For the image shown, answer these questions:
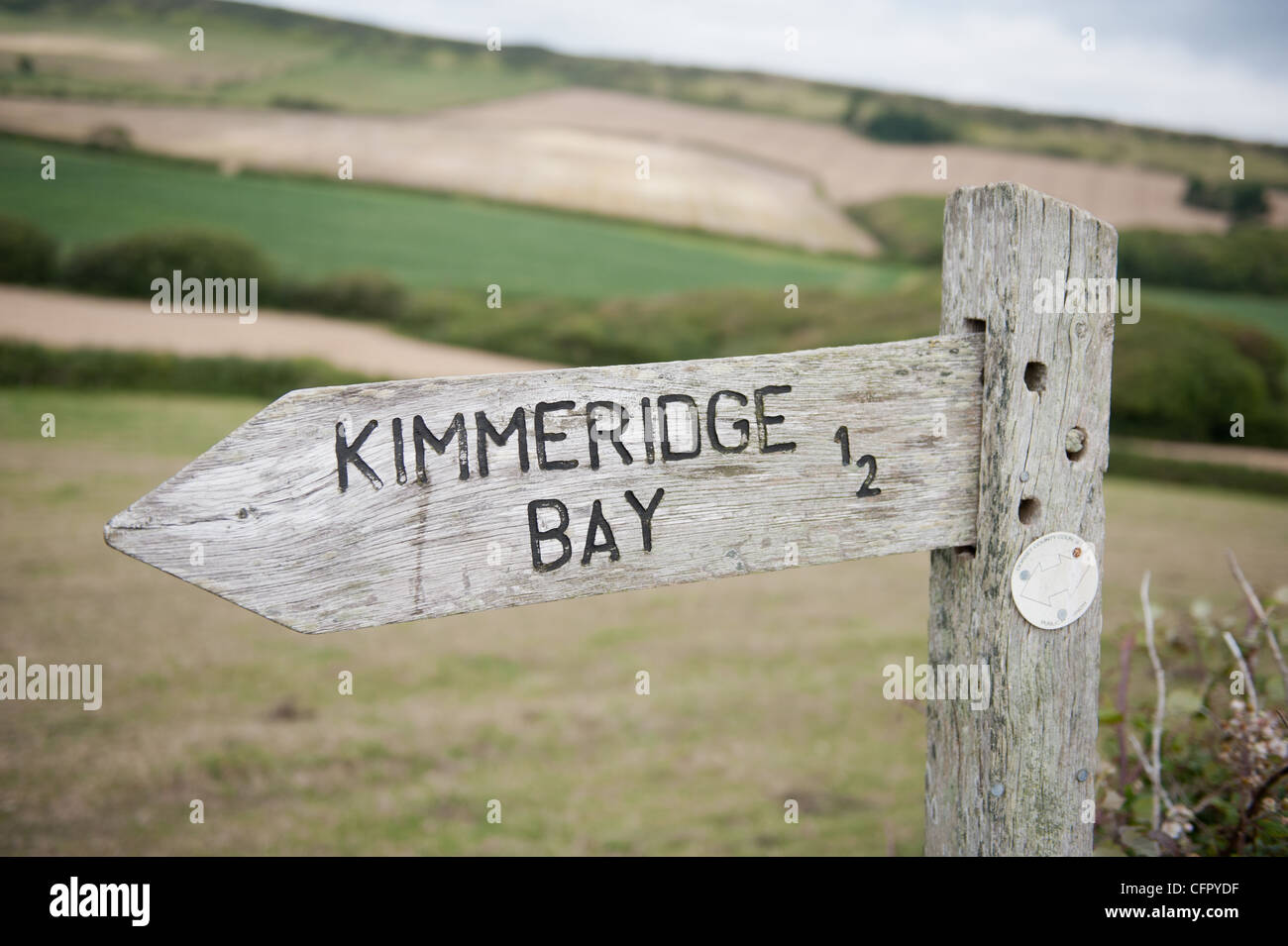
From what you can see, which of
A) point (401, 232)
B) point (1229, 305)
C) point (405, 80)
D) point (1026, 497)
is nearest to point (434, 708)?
point (1026, 497)

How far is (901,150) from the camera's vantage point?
6.73m

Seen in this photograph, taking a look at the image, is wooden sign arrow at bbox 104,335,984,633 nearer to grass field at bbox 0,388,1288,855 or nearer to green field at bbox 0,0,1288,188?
grass field at bbox 0,388,1288,855

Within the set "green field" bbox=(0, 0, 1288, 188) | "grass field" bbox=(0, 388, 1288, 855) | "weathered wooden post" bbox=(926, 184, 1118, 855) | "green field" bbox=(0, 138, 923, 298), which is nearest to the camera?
"weathered wooden post" bbox=(926, 184, 1118, 855)

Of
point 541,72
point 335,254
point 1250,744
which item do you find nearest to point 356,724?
point 1250,744

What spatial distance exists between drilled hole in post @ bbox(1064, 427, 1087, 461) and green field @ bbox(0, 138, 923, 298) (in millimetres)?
5001

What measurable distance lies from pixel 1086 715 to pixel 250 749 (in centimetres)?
298

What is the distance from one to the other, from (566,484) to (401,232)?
17.3ft

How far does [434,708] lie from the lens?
142 inches

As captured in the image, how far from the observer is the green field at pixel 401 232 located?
514cm

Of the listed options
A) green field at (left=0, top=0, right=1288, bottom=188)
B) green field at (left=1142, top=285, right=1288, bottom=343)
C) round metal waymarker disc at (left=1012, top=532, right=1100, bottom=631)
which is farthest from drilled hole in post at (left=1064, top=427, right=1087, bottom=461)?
green field at (left=1142, top=285, right=1288, bottom=343)

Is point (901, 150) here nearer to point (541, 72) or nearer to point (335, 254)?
point (541, 72)

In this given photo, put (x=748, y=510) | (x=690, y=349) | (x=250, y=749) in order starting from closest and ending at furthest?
1. (x=748, y=510)
2. (x=250, y=749)
3. (x=690, y=349)

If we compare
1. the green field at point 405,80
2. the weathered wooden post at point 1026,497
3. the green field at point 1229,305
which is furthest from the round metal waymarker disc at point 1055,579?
the green field at point 1229,305

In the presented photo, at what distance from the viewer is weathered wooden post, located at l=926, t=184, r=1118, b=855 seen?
3.91 feet
